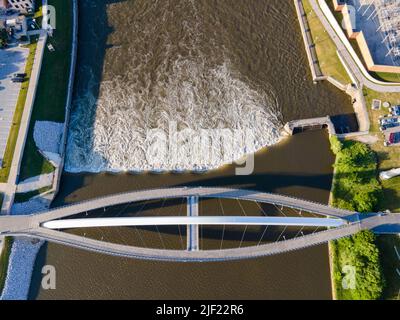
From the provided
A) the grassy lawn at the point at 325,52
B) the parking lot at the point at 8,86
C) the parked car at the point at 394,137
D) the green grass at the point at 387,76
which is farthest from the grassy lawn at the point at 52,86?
the parked car at the point at 394,137

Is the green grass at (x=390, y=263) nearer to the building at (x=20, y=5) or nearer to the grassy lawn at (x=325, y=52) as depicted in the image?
the grassy lawn at (x=325, y=52)

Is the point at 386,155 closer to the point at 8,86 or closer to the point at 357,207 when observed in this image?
the point at 357,207

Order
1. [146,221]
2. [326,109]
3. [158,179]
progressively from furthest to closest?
[326,109] < [158,179] < [146,221]

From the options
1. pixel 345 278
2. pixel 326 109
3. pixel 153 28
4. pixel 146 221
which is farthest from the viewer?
pixel 153 28

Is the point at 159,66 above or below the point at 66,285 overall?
above

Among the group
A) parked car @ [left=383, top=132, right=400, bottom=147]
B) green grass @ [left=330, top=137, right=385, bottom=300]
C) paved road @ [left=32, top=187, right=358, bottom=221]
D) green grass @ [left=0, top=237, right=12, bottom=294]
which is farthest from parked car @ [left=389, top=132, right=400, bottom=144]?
green grass @ [left=0, top=237, right=12, bottom=294]
